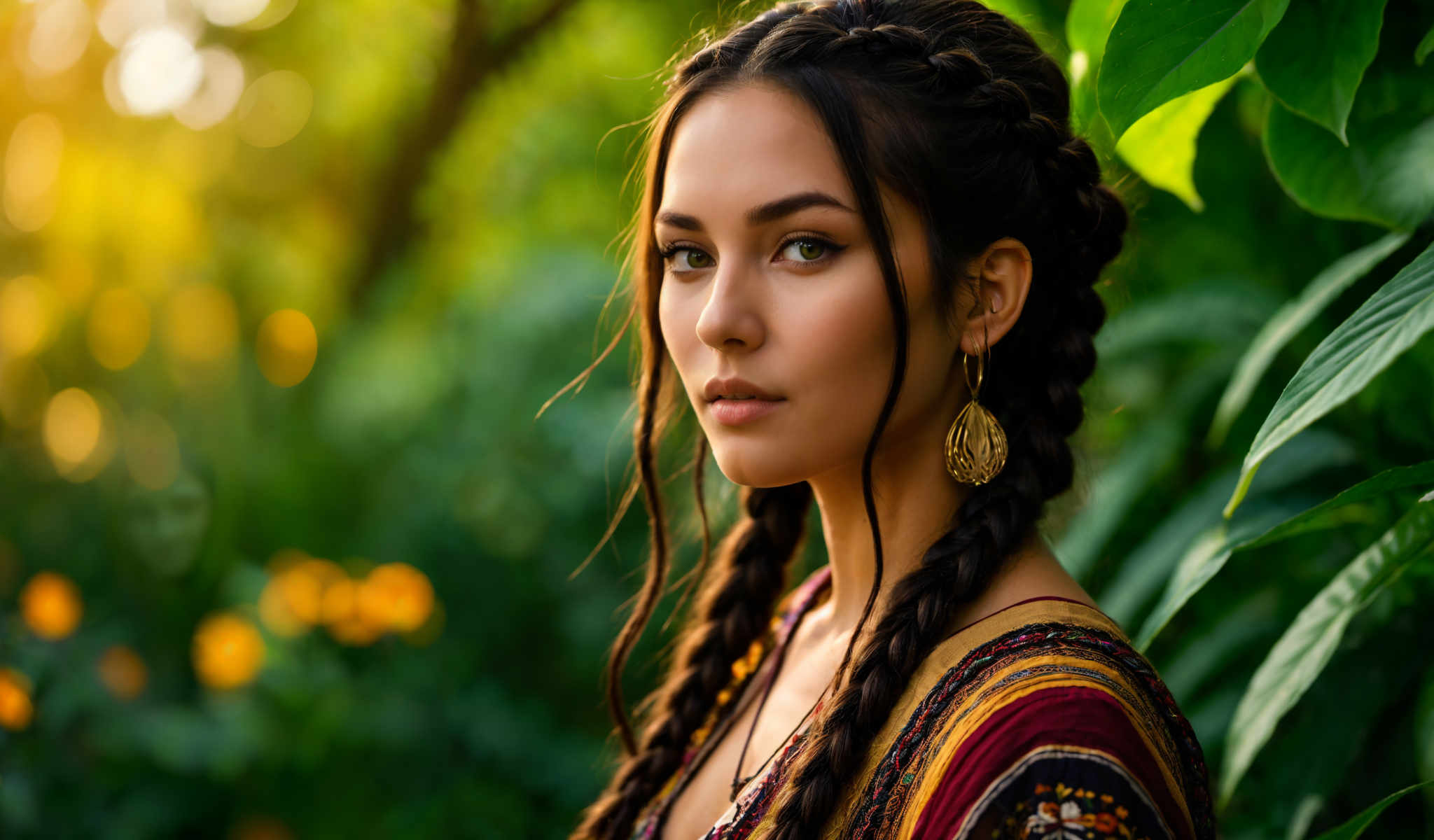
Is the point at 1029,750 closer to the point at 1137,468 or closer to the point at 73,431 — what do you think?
the point at 1137,468

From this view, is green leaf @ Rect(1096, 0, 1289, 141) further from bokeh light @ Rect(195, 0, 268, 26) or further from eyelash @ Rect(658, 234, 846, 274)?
bokeh light @ Rect(195, 0, 268, 26)

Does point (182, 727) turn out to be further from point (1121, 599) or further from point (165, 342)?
point (1121, 599)

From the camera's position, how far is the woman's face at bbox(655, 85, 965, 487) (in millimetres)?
985

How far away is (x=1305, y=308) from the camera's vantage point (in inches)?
51.3

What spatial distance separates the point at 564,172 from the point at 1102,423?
10.3 ft

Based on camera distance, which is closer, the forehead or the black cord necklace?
the forehead

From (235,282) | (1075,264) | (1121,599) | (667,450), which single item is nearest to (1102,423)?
(1121,599)

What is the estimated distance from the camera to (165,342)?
9.77ft

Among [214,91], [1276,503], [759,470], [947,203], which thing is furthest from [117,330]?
[1276,503]

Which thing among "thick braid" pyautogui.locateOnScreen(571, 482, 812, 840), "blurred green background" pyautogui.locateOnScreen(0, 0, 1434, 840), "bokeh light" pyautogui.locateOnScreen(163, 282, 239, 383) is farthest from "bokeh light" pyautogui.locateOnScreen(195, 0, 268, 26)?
"thick braid" pyautogui.locateOnScreen(571, 482, 812, 840)

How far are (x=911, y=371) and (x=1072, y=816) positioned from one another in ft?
1.38

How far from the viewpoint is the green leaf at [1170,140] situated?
48.6 inches

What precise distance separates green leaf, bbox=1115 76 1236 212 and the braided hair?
0.49 ft

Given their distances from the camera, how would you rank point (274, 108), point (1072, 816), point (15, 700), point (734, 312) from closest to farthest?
point (1072, 816) < point (734, 312) < point (15, 700) < point (274, 108)
